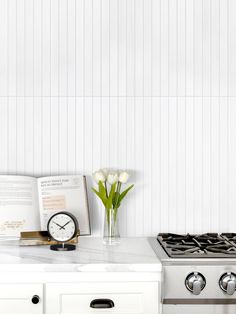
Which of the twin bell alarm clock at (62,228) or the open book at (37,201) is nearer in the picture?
the twin bell alarm clock at (62,228)

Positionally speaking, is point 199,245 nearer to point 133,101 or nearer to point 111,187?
point 111,187

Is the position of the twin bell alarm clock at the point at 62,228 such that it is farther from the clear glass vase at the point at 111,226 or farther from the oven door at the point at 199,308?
the oven door at the point at 199,308

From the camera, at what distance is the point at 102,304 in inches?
71.2

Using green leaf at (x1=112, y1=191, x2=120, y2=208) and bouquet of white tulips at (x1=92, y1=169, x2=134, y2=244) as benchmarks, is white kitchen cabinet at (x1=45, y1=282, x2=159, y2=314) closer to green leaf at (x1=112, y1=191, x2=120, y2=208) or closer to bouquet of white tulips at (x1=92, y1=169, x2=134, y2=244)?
bouquet of white tulips at (x1=92, y1=169, x2=134, y2=244)

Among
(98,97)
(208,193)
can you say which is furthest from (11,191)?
(208,193)

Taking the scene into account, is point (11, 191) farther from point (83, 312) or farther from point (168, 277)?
point (168, 277)

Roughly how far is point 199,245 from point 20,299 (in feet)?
2.66

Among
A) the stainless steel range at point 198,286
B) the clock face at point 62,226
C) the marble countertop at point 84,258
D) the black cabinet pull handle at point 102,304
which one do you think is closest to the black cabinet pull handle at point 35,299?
the marble countertop at point 84,258

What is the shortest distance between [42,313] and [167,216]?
35.2 inches

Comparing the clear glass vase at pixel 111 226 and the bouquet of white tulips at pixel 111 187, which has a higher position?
the bouquet of white tulips at pixel 111 187

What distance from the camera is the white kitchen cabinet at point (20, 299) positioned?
1795 mm

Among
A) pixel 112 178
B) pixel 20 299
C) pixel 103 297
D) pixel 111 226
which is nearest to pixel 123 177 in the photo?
pixel 112 178

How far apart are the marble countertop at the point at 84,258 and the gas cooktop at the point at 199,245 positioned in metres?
0.09

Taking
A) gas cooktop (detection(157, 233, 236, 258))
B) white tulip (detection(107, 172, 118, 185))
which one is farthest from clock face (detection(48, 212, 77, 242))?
gas cooktop (detection(157, 233, 236, 258))
